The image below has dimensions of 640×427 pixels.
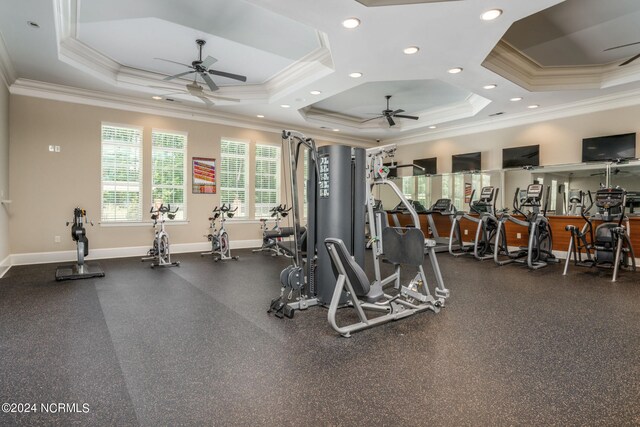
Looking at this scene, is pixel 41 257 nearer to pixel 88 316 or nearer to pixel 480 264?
pixel 88 316

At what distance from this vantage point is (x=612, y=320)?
339 centimetres

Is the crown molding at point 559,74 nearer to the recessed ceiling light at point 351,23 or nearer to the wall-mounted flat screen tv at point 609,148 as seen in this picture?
the wall-mounted flat screen tv at point 609,148

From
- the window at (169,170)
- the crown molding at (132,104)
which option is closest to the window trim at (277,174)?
the crown molding at (132,104)

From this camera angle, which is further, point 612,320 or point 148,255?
point 148,255

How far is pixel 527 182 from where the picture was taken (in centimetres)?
800

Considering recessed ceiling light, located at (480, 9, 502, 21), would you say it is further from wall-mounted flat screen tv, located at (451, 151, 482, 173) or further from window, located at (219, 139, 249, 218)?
window, located at (219, 139, 249, 218)

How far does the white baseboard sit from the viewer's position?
608cm

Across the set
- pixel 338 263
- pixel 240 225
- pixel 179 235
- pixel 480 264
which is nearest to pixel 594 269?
pixel 480 264

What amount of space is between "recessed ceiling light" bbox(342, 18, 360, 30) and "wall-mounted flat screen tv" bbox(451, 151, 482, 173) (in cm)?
618

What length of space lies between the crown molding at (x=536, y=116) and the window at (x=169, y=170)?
6.49 meters

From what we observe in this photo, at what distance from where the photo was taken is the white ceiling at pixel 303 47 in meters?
3.84

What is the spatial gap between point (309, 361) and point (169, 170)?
6.48 metres

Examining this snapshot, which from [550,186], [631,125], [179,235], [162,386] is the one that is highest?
[631,125]

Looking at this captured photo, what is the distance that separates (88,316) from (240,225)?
17.0 ft
